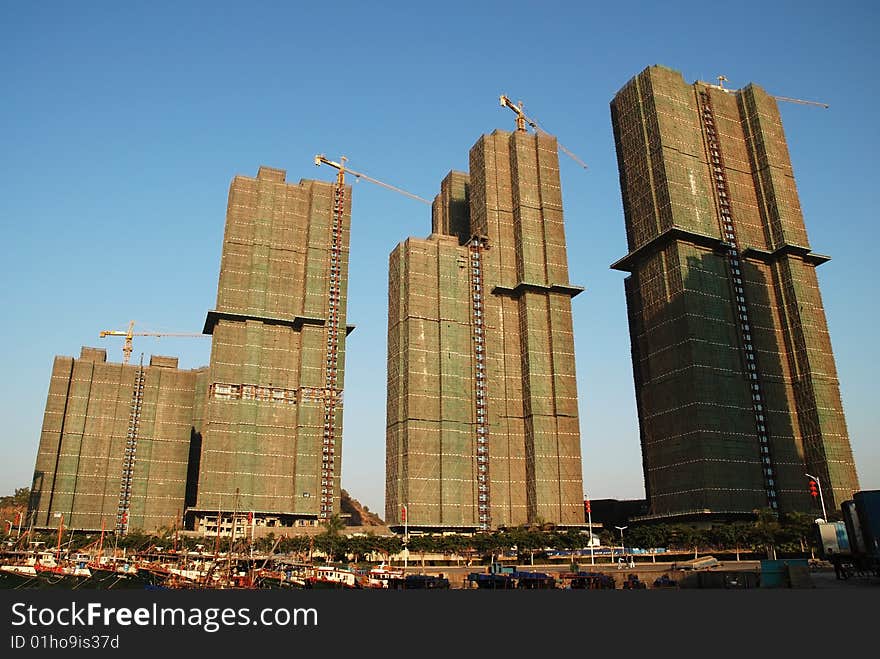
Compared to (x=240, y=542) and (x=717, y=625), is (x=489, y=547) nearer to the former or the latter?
(x=240, y=542)

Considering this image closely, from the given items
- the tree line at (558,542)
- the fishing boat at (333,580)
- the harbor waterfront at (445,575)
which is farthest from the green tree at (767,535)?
the fishing boat at (333,580)

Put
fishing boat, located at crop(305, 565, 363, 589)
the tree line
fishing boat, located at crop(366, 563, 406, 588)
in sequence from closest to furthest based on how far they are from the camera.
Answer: fishing boat, located at crop(366, 563, 406, 588)
fishing boat, located at crop(305, 565, 363, 589)
the tree line

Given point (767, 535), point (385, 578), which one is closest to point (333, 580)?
point (385, 578)

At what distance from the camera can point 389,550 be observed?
173m

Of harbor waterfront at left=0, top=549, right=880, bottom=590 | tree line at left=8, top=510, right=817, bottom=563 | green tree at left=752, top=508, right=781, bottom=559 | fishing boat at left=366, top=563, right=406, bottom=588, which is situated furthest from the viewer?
tree line at left=8, top=510, right=817, bottom=563

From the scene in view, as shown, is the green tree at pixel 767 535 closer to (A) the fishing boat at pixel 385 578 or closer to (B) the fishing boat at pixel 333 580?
(A) the fishing boat at pixel 385 578

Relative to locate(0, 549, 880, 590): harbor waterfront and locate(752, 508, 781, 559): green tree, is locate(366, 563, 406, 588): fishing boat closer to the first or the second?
locate(0, 549, 880, 590): harbor waterfront

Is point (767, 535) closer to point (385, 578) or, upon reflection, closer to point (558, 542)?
point (558, 542)

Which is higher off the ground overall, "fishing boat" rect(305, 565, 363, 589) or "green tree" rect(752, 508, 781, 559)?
"green tree" rect(752, 508, 781, 559)

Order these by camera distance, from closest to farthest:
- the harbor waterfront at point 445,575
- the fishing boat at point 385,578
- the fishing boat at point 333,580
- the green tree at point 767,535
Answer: the harbor waterfront at point 445,575, the fishing boat at point 385,578, the fishing boat at point 333,580, the green tree at point 767,535

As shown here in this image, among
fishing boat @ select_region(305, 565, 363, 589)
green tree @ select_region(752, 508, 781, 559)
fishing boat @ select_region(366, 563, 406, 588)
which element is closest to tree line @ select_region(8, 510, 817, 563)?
green tree @ select_region(752, 508, 781, 559)

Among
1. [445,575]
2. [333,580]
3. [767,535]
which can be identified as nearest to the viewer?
[445,575]

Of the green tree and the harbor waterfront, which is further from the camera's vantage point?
the green tree

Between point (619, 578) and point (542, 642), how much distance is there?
56.2 m
